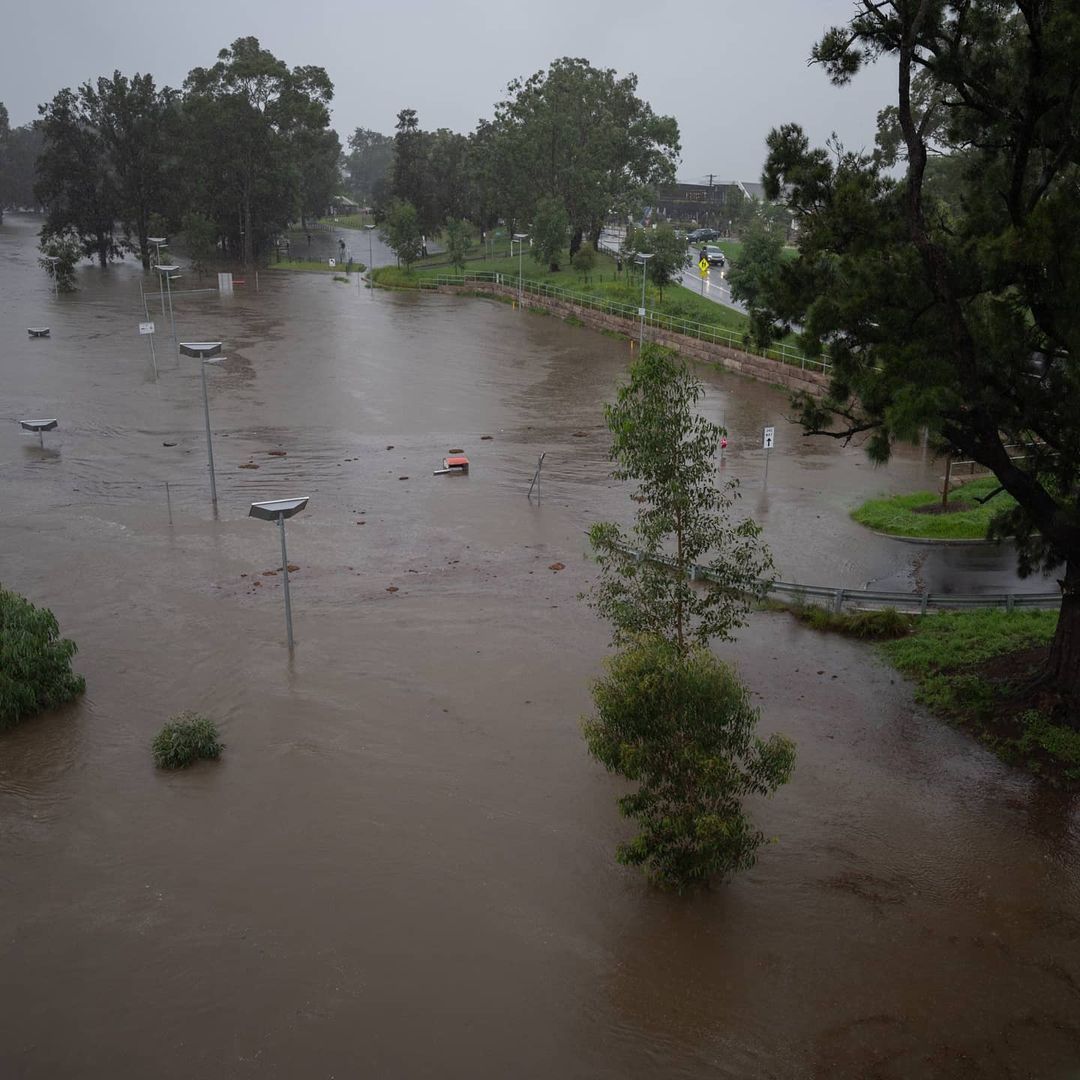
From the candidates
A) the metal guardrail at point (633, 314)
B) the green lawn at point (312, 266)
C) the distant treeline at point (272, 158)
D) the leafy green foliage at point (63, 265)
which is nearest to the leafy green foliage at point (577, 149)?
the distant treeline at point (272, 158)

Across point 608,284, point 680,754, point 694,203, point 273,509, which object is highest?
point 694,203

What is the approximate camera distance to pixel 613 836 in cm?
1197

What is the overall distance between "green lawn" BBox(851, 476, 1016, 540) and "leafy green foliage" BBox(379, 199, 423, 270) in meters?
57.2

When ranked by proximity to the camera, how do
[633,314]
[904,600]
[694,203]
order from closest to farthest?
[904,600]
[633,314]
[694,203]

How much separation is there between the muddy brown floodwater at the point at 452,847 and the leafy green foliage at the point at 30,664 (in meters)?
0.34

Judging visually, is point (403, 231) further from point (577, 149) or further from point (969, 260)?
point (969, 260)

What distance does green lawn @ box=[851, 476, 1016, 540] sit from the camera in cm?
2269

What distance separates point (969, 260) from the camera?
531 inches

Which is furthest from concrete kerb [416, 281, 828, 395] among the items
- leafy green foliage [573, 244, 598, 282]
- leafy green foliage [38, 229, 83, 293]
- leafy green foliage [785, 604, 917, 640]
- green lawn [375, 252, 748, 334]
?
leafy green foliage [38, 229, 83, 293]

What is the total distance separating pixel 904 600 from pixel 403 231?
211 feet

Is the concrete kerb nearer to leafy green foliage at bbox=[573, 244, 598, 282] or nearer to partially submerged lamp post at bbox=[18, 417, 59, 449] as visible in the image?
leafy green foliage at bbox=[573, 244, 598, 282]

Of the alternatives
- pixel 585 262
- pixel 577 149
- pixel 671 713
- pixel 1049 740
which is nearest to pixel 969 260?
pixel 1049 740

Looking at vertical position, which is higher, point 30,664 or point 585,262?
point 585,262

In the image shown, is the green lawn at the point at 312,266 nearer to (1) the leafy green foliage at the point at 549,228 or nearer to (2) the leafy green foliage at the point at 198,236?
(2) the leafy green foliage at the point at 198,236
